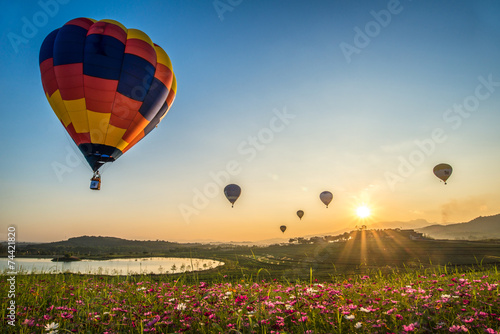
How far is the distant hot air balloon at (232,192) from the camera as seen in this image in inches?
1882

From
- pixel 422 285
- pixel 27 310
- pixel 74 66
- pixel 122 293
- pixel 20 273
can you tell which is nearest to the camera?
pixel 27 310

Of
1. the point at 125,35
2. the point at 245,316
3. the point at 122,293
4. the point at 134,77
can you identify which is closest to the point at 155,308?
the point at 245,316

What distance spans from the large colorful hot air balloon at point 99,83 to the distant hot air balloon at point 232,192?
3115 centimetres

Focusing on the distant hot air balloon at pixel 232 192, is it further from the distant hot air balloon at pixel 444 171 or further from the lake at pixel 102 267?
the distant hot air balloon at pixel 444 171

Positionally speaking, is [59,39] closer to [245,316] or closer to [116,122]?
[116,122]

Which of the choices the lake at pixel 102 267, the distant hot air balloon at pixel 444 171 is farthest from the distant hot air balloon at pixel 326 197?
the lake at pixel 102 267

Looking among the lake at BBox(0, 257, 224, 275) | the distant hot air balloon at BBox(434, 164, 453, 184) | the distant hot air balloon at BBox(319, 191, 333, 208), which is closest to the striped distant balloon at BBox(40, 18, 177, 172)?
the lake at BBox(0, 257, 224, 275)

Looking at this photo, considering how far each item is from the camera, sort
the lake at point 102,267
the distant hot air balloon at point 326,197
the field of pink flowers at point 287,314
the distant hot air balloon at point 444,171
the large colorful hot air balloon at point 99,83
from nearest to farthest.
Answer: the field of pink flowers at point 287,314 < the lake at point 102,267 < the large colorful hot air balloon at point 99,83 < the distant hot air balloon at point 444,171 < the distant hot air balloon at point 326,197

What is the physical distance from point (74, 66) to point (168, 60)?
5.90 m

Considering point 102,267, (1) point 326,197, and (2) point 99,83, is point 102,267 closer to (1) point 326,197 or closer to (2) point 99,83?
(2) point 99,83

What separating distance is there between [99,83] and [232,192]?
34.4 m

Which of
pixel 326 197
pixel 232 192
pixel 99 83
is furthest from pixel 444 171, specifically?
pixel 99 83

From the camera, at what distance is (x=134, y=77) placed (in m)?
16.5

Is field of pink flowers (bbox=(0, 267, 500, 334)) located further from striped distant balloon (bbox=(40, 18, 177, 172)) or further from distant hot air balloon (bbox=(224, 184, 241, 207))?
distant hot air balloon (bbox=(224, 184, 241, 207))
